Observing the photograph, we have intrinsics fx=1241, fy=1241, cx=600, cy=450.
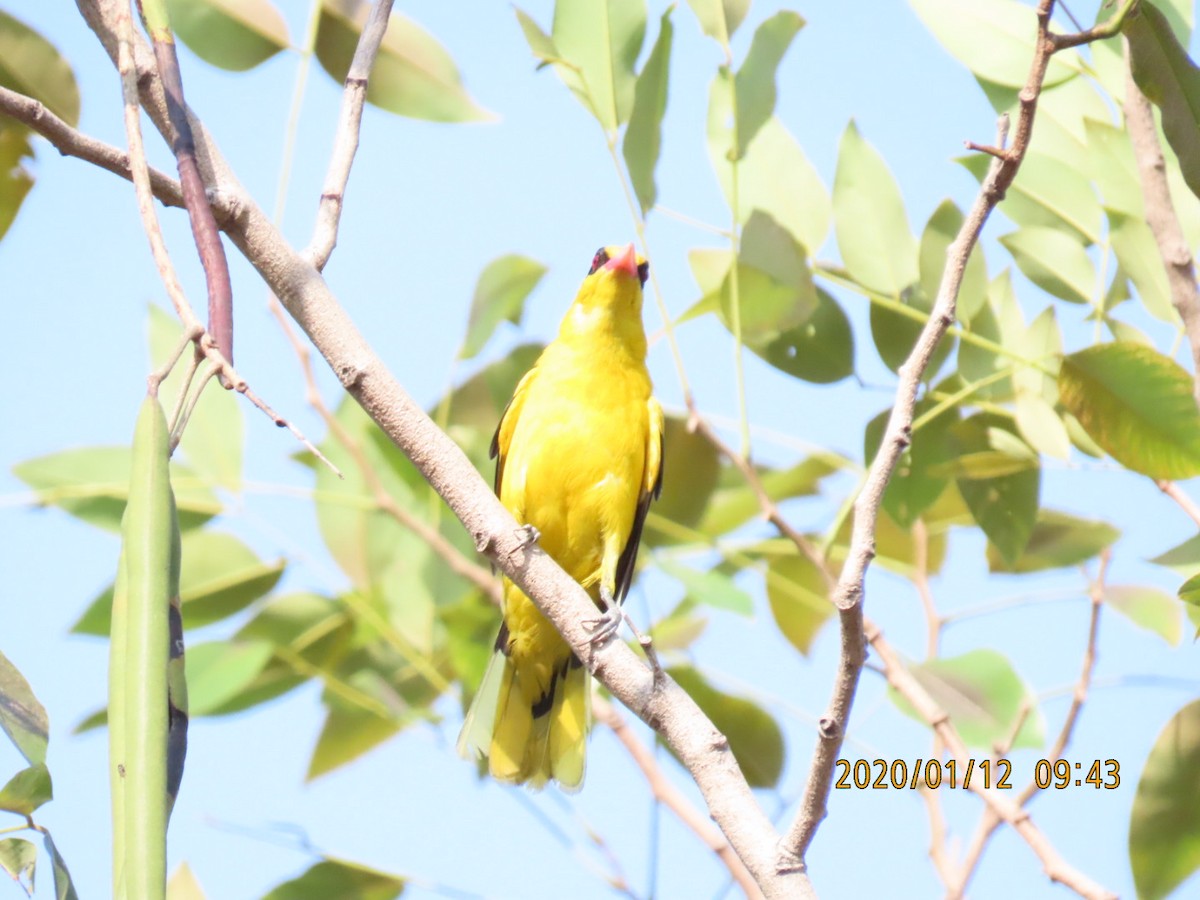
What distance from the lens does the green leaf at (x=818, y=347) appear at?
2.41 meters

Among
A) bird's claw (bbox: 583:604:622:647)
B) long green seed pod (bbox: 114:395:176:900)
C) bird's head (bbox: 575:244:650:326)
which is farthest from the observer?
bird's head (bbox: 575:244:650:326)

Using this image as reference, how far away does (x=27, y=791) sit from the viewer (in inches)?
42.6

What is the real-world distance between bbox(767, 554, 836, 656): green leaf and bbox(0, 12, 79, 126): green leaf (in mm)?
1655

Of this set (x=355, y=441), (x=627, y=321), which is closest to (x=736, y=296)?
(x=355, y=441)

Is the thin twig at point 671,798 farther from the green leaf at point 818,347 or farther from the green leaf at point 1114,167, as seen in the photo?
the green leaf at point 1114,167

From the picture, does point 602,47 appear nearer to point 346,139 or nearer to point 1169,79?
point 346,139

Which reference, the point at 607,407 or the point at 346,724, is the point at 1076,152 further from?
the point at 346,724

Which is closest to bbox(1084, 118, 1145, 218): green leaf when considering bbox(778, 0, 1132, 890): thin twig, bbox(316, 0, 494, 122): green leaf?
bbox(778, 0, 1132, 890): thin twig

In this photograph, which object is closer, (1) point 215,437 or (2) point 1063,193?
(2) point 1063,193

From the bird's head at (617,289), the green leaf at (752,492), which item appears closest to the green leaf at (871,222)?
the green leaf at (752,492)

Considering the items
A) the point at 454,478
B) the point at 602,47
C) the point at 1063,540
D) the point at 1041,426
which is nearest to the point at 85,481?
the point at 602,47

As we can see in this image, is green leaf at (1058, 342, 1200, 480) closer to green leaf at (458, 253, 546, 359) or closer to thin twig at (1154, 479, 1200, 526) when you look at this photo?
thin twig at (1154, 479, 1200, 526)

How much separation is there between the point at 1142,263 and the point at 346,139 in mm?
1487

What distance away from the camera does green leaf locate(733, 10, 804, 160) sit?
7.32ft
